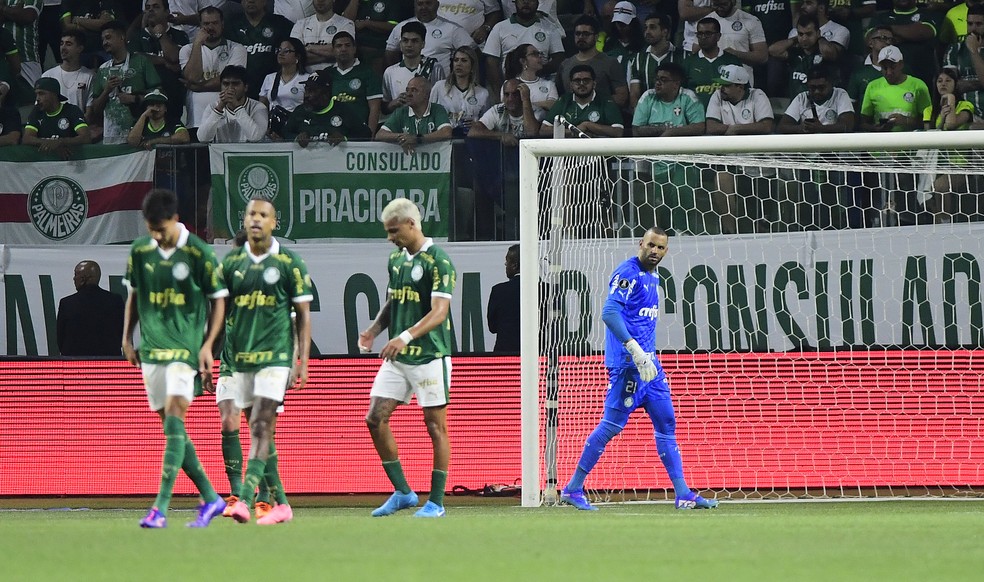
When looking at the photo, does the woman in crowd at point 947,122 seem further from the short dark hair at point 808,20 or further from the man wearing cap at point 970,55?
the short dark hair at point 808,20

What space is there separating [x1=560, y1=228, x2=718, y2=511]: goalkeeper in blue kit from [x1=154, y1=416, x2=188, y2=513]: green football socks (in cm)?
352

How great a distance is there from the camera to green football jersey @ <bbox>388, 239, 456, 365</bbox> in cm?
871

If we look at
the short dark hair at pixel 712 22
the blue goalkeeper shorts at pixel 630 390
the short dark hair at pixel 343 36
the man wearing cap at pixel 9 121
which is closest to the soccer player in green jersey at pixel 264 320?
the blue goalkeeper shorts at pixel 630 390

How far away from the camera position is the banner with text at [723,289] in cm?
1153

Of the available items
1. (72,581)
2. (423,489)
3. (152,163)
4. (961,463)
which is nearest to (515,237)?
(423,489)

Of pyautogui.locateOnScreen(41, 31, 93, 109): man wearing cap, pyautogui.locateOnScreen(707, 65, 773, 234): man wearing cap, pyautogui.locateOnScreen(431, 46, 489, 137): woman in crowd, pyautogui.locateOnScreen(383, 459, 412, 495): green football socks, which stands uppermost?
pyautogui.locateOnScreen(41, 31, 93, 109): man wearing cap

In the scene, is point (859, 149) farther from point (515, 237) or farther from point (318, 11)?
point (318, 11)

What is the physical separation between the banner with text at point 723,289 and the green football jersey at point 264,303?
3539 mm

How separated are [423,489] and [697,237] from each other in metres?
3.26

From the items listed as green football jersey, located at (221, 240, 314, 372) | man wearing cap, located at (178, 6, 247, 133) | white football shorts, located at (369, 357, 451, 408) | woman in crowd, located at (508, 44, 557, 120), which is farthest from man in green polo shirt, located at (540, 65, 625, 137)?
green football jersey, located at (221, 240, 314, 372)

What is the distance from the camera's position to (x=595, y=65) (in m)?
14.5

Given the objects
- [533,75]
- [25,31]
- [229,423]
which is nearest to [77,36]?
[25,31]

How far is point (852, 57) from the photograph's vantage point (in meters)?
14.6

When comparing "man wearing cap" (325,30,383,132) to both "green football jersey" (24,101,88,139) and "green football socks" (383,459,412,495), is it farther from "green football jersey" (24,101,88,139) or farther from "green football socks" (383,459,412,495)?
"green football socks" (383,459,412,495)
